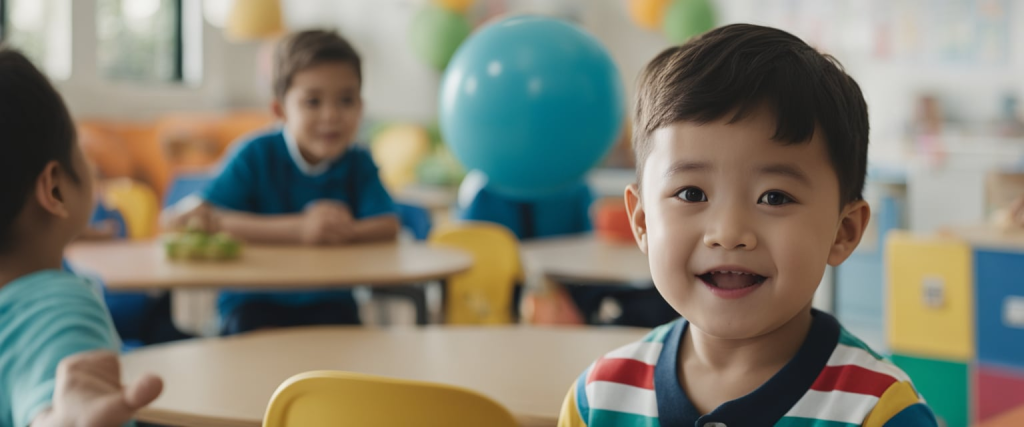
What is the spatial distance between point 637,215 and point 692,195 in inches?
3.9

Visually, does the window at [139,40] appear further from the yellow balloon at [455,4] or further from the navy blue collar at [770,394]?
the navy blue collar at [770,394]

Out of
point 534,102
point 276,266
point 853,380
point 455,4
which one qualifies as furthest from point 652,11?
point 853,380

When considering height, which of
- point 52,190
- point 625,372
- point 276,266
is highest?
point 52,190

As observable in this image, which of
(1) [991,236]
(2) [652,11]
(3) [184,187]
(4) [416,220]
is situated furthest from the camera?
(2) [652,11]

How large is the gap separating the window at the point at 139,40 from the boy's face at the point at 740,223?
5.81 meters

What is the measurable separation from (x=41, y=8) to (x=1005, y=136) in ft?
18.2

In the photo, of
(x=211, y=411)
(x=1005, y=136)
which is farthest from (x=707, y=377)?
(x=1005, y=136)

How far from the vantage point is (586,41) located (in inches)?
88.6

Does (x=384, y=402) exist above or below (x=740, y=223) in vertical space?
below

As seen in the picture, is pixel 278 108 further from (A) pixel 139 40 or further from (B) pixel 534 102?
(A) pixel 139 40

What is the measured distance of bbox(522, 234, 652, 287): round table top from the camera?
251 centimetres

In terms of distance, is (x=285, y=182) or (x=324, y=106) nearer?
(x=324, y=106)

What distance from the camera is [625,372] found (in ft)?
3.09

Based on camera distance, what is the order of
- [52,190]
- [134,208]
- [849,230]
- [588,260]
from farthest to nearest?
[134,208], [588,260], [52,190], [849,230]
